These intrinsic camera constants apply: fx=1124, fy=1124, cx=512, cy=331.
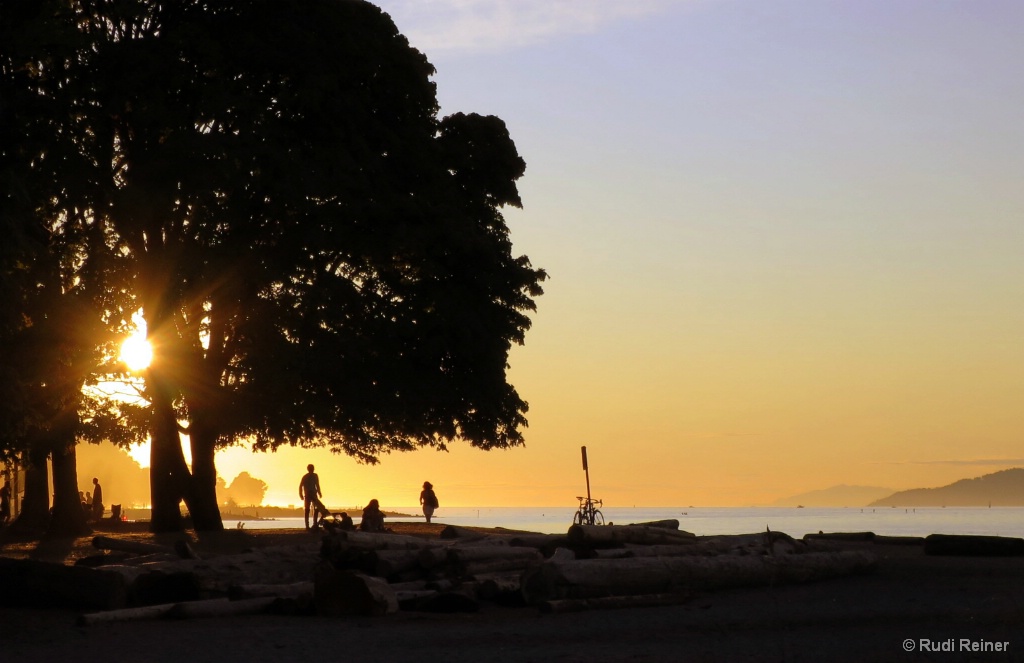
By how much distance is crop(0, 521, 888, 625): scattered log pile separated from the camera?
1508cm

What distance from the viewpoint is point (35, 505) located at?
34781 mm

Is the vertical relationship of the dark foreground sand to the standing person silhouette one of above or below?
below

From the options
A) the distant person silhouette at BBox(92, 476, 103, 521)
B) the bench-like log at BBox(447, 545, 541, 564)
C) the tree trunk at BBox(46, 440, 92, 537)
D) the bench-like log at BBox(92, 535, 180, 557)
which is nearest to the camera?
the bench-like log at BBox(447, 545, 541, 564)

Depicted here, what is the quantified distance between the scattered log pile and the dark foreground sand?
339mm

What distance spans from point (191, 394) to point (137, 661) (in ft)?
65.0

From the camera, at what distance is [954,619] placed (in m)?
13.0

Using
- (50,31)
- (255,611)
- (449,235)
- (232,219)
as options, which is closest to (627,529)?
(255,611)

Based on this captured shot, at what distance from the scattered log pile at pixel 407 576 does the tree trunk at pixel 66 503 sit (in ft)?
41.0

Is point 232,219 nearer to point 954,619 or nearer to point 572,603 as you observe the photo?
point 572,603

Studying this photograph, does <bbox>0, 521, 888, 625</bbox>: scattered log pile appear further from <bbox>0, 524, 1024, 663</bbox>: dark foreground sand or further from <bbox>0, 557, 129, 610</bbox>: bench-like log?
<bbox>0, 524, 1024, 663</bbox>: dark foreground sand

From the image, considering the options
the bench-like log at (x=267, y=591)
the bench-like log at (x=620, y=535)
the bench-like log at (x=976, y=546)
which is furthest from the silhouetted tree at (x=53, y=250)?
the bench-like log at (x=976, y=546)

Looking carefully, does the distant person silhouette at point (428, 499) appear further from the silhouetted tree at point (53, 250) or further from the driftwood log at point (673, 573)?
the driftwood log at point (673, 573)

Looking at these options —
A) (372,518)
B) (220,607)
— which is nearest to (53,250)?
(372,518)

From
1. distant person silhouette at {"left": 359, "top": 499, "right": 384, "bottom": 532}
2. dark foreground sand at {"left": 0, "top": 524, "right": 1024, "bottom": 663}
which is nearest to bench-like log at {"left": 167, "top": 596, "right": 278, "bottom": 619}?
dark foreground sand at {"left": 0, "top": 524, "right": 1024, "bottom": 663}
